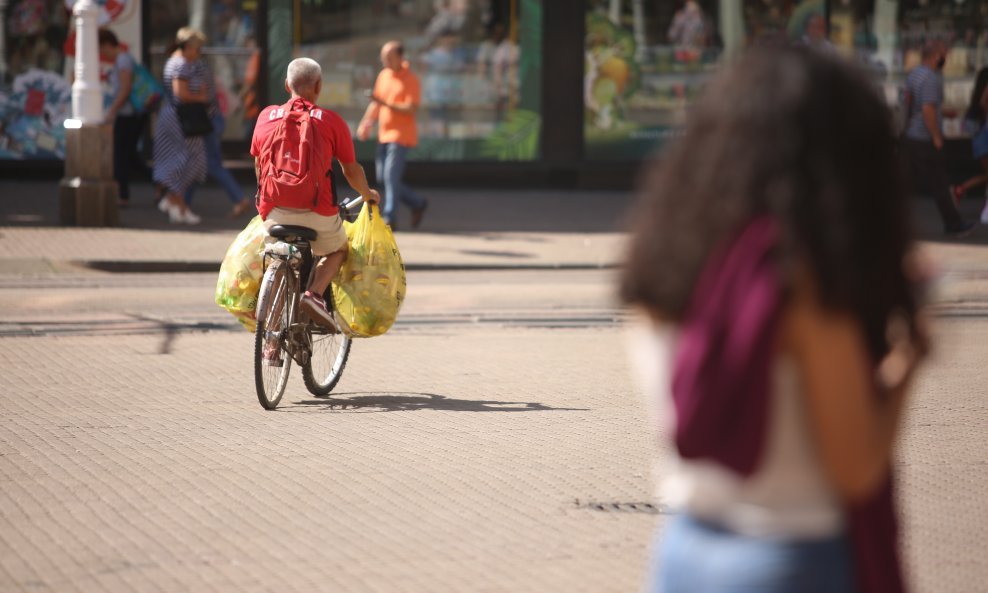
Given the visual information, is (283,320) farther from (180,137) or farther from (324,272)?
(180,137)

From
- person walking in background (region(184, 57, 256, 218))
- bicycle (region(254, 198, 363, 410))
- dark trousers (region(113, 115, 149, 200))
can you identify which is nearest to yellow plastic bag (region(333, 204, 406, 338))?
bicycle (region(254, 198, 363, 410))

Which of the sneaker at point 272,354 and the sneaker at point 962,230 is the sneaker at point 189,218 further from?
the sneaker at point 272,354

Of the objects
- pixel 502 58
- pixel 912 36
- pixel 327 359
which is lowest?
pixel 327 359

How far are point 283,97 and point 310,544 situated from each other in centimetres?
1453

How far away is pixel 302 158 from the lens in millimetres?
7254

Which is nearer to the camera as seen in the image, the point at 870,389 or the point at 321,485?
the point at 870,389

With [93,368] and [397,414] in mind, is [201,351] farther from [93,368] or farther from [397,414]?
[397,414]

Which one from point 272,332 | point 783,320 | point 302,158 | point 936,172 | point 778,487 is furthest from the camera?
point 936,172

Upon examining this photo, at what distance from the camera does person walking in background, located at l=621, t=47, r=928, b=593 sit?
2084mm

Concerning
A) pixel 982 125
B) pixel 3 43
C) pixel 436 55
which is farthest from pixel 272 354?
pixel 3 43

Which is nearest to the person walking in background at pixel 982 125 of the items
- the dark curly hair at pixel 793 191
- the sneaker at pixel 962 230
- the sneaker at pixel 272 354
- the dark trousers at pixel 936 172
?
the sneaker at pixel 962 230

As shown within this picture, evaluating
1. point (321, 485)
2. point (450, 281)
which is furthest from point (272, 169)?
point (450, 281)

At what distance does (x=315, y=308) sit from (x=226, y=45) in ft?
39.3

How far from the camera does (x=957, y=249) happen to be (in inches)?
570
